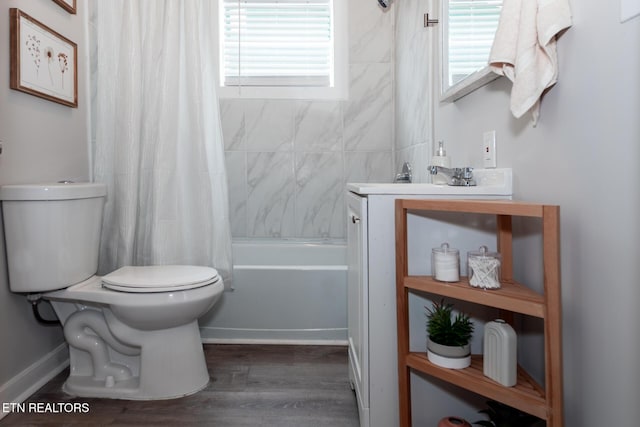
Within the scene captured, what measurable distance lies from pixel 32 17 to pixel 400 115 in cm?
186

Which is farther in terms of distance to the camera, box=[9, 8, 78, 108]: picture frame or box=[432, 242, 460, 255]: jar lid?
box=[9, 8, 78, 108]: picture frame

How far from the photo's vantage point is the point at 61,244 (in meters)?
1.73

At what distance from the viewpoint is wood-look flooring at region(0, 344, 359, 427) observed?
159 centimetres

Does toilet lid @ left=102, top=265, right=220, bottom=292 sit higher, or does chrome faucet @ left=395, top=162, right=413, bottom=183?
chrome faucet @ left=395, top=162, right=413, bottom=183

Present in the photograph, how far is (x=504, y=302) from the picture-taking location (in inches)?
40.5

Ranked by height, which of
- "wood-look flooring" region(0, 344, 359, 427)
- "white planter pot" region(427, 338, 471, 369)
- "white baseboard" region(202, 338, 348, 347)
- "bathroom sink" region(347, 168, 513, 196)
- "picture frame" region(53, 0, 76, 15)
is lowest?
"wood-look flooring" region(0, 344, 359, 427)

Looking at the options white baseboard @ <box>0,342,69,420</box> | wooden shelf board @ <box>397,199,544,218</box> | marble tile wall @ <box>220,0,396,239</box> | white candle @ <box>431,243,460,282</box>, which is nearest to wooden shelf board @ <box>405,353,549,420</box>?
white candle @ <box>431,243,460,282</box>

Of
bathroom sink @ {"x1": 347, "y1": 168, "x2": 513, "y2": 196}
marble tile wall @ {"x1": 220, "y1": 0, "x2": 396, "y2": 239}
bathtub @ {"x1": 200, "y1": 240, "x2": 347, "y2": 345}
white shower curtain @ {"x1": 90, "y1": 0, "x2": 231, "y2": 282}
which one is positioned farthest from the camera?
marble tile wall @ {"x1": 220, "y1": 0, "x2": 396, "y2": 239}

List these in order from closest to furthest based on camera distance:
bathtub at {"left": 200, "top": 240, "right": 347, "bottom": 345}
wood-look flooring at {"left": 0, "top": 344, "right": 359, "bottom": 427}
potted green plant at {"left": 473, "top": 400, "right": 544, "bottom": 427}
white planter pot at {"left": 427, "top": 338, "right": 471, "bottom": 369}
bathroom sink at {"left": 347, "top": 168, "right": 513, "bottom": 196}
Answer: potted green plant at {"left": 473, "top": 400, "right": 544, "bottom": 427} → white planter pot at {"left": 427, "top": 338, "right": 471, "bottom": 369} → bathroom sink at {"left": 347, "top": 168, "right": 513, "bottom": 196} → wood-look flooring at {"left": 0, "top": 344, "right": 359, "bottom": 427} → bathtub at {"left": 200, "top": 240, "right": 347, "bottom": 345}

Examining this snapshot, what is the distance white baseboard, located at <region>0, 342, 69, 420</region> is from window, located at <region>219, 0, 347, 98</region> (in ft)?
5.64

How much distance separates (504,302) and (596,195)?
298 mm

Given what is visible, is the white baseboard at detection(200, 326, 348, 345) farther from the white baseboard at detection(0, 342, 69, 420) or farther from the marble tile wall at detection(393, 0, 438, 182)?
the marble tile wall at detection(393, 0, 438, 182)

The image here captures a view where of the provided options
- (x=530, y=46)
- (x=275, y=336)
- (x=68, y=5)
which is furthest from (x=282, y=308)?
(x=68, y=5)

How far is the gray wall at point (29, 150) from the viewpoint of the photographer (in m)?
1.71
